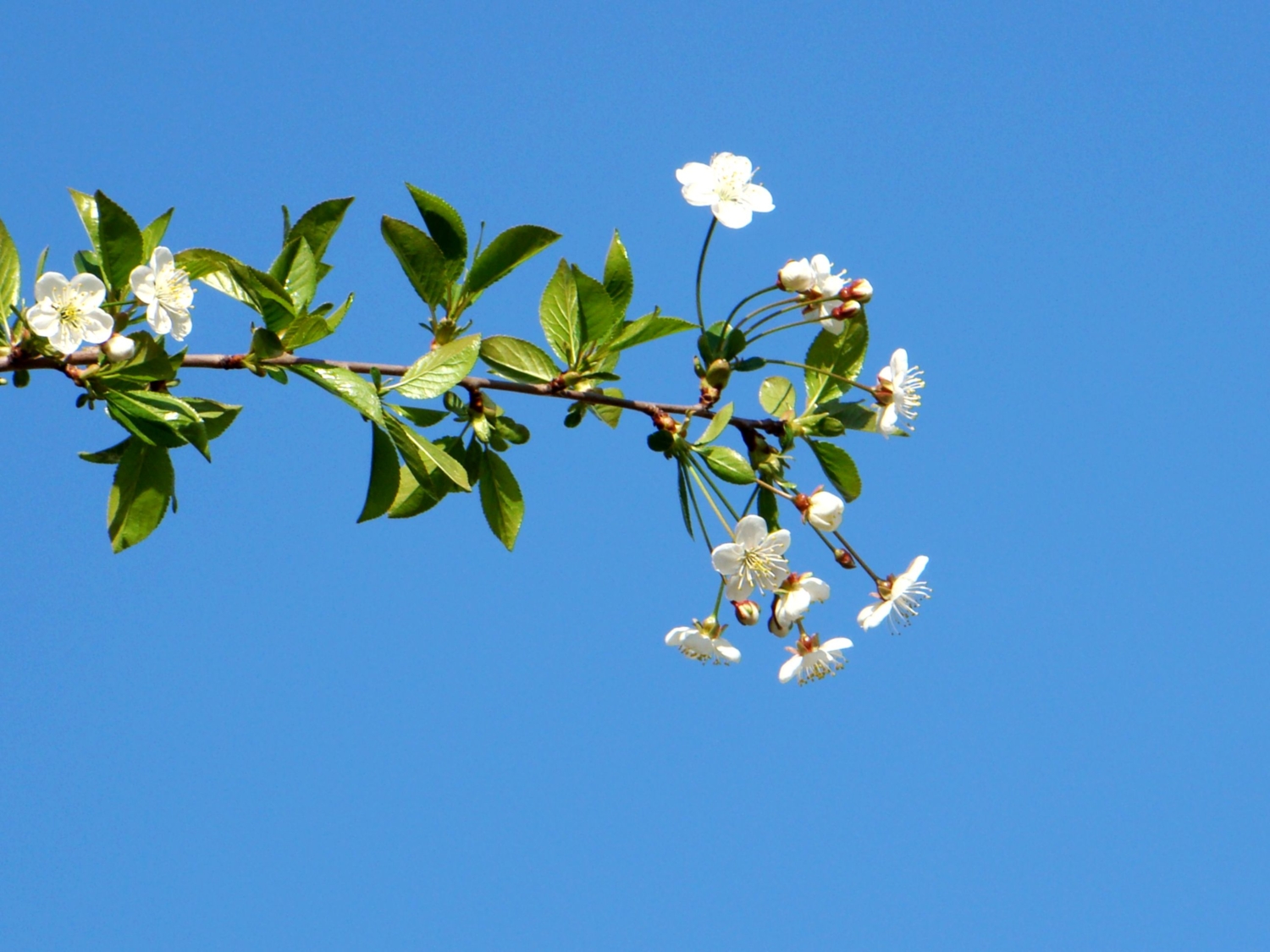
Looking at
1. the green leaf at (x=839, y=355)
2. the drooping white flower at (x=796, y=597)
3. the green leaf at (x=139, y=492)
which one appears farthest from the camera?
the green leaf at (x=839, y=355)

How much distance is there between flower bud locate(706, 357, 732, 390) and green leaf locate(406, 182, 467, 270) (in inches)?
20.3

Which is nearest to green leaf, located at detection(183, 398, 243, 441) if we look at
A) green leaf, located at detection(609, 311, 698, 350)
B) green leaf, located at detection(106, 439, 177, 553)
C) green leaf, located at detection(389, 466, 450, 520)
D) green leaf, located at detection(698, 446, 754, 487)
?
green leaf, located at detection(106, 439, 177, 553)

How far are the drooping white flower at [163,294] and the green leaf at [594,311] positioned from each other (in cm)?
69

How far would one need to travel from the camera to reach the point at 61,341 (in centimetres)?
197

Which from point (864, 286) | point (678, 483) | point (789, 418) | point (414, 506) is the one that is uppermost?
point (864, 286)

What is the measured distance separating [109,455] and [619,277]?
98 centimetres

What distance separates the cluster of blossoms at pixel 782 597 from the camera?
7.79ft

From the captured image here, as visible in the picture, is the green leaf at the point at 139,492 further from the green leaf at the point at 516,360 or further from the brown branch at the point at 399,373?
the green leaf at the point at 516,360

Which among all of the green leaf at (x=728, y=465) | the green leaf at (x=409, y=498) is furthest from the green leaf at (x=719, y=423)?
the green leaf at (x=409, y=498)

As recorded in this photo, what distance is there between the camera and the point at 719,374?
7.78 ft

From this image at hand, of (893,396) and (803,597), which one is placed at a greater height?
(893,396)

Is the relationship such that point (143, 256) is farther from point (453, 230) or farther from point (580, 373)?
point (580, 373)

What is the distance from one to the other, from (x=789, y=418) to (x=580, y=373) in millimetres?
469

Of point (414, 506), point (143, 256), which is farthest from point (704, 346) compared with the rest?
point (143, 256)
